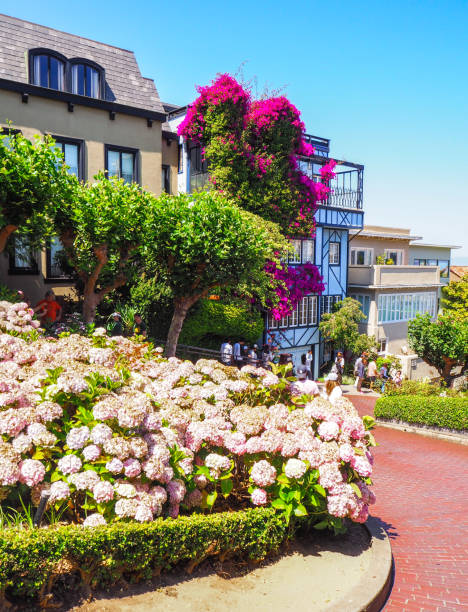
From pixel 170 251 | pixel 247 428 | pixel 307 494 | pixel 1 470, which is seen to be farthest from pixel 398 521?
pixel 170 251

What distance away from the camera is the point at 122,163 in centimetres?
1983

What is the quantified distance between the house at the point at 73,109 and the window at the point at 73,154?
35mm

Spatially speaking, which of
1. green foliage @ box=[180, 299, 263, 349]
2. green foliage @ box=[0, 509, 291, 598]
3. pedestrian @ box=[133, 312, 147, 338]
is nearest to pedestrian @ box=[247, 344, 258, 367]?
green foliage @ box=[180, 299, 263, 349]

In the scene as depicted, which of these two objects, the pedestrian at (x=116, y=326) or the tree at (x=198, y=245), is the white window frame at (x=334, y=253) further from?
the pedestrian at (x=116, y=326)

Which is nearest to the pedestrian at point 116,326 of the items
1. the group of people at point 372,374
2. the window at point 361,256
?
the group of people at point 372,374

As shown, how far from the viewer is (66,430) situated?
17.5ft

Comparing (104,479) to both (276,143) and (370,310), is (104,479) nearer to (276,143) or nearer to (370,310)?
(276,143)

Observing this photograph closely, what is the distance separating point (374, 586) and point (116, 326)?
11317mm

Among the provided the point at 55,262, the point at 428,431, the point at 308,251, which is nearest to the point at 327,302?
the point at 308,251

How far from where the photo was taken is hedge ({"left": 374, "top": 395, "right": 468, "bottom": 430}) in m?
16.7

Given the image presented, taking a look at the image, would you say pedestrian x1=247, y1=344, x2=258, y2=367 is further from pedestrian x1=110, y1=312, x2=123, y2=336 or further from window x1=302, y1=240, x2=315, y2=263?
window x1=302, y1=240, x2=315, y2=263

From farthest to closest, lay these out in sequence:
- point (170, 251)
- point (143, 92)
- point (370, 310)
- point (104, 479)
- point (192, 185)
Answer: point (370, 310), point (192, 185), point (143, 92), point (170, 251), point (104, 479)

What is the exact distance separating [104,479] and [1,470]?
0.94 meters

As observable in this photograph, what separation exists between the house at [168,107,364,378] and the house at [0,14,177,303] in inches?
168
